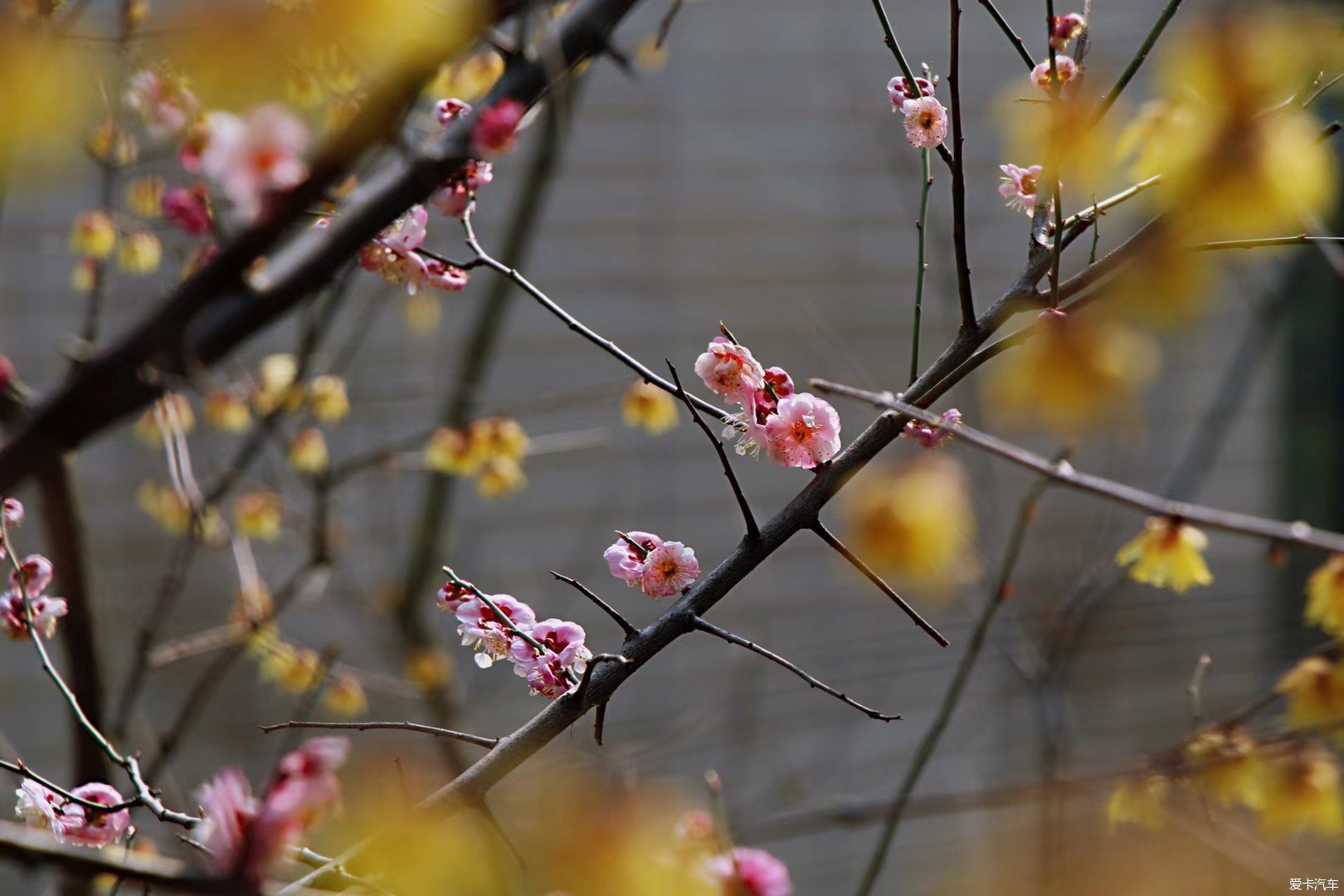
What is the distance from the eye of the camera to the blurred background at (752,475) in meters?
3.12

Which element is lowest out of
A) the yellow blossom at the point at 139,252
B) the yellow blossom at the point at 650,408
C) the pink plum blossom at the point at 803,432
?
the pink plum blossom at the point at 803,432

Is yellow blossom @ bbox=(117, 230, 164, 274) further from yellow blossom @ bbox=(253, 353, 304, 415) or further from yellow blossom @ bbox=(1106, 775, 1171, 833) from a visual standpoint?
yellow blossom @ bbox=(1106, 775, 1171, 833)

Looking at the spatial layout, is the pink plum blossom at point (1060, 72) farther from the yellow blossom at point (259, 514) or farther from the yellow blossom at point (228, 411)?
the yellow blossom at point (259, 514)

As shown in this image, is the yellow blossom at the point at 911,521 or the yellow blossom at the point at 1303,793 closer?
the yellow blossom at the point at 911,521

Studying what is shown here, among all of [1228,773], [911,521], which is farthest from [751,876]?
[1228,773]

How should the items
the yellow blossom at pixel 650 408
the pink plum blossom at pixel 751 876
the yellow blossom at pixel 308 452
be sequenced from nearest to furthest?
the pink plum blossom at pixel 751 876, the yellow blossom at pixel 650 408, the yellow blossom at pixel 308 452

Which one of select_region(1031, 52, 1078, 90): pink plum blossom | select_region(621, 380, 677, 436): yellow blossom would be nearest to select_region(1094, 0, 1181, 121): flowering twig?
select_region(1031, 52, 1078, 90): pink plum blossom

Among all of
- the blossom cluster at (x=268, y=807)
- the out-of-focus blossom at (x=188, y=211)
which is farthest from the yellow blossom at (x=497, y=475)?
the blossom cluster at (x=268, y=807)

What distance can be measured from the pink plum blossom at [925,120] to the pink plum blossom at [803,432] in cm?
34

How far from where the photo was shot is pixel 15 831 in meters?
0.58

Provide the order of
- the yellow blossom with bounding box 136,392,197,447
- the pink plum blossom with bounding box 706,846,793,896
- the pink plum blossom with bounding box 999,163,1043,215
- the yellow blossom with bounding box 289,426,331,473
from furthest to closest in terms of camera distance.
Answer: the yellow blossom with bounding box 289,426,331,473
the yellow blossom with bounding box 136,392,197,447
the pink plum blossom with bounding box 999,163,1043,215
the pink plum blossom with bounding box 706,846,793,896

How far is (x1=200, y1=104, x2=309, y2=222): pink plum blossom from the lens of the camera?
2.43 feet

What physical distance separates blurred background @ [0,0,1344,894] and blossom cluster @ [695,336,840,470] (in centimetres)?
159

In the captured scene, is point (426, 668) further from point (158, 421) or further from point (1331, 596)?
point (1331, 596)
